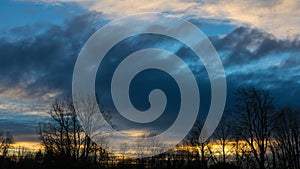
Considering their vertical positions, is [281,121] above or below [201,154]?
above

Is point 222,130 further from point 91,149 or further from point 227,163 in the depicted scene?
point 91,149

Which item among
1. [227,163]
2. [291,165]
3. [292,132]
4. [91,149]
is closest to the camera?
[91,149]

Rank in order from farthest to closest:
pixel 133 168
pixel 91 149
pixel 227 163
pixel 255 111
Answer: pixel 133 168 < pixel 227 163 < pixel 91 149 < pixel 255 111

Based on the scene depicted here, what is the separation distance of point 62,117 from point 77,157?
246 inches

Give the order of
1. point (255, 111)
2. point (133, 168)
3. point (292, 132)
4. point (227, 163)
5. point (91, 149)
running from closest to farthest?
point (255, 111) < point (91, 149) < point (292, 132) < point (227, 163) < point (133, 168)

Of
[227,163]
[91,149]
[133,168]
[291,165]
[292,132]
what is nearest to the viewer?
[91,149]

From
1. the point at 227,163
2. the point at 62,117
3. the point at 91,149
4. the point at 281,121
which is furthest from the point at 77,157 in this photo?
the point at 281,121

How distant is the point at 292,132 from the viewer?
2822 inches

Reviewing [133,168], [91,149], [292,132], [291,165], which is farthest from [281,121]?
[133,168]

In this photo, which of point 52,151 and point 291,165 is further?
point 291,165

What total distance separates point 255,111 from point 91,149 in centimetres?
2379

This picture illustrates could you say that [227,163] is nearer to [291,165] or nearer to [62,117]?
→ [291,165]

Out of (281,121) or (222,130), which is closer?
(281,121)

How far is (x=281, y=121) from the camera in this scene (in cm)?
7138
